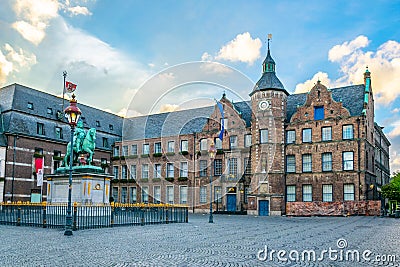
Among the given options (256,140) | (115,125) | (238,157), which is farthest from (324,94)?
(115,125)

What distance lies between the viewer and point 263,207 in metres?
46.0

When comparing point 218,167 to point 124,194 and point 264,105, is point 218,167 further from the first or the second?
point 124,194

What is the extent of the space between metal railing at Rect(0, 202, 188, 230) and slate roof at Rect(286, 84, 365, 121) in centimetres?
2629

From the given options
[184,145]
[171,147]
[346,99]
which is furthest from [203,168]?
[346,99]

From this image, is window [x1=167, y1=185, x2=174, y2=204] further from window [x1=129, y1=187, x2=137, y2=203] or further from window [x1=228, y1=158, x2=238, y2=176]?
window [x1=228, y1=158, x2=238, y2=176]

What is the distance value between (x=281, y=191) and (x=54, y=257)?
36.4 m

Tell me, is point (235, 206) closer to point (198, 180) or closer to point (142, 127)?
point (198, 180)

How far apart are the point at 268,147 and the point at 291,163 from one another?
3.26 m

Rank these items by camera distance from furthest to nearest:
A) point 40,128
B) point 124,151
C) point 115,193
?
point 124,151 < point 115,193 < point 40,128

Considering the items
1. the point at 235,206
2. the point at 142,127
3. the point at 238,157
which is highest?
the point at 142,127

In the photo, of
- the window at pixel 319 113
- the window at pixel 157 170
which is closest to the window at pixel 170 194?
the window at pixel 157 170

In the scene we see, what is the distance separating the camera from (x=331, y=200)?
43.8m

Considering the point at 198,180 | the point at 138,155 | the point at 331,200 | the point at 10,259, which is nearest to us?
the point at 10,259

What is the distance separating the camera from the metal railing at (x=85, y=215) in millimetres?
22531
